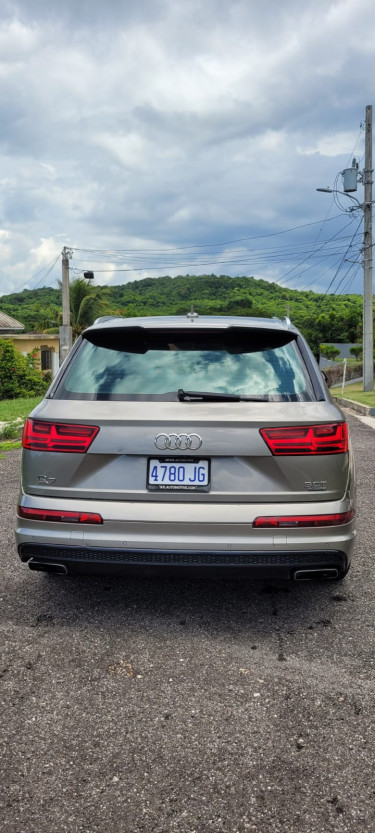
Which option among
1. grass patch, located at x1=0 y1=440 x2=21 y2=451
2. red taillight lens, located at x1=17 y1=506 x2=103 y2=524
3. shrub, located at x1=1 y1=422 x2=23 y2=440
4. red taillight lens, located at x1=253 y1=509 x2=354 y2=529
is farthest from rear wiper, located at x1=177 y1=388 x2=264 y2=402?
shrub, located at x1=1 y1=422 x2=23 y2=440

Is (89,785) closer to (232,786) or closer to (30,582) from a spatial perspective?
(232,786)

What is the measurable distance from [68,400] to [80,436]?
22 cm

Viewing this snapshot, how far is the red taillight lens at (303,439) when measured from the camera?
2.88 metres

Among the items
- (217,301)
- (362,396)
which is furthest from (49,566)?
(217,301)

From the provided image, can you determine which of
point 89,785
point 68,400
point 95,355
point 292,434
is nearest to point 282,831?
point 89,785

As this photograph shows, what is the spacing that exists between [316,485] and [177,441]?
2.19ft

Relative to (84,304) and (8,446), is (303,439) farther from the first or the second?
(84,304)

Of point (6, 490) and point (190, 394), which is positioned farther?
point (6, 490)

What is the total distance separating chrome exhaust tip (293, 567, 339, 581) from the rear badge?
37cm

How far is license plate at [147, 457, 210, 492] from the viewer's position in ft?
9.48

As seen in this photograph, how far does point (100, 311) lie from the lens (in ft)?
150

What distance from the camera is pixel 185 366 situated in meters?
3.13

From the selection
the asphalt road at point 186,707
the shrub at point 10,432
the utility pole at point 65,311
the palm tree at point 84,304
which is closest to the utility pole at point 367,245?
the utility pole at point 65,311

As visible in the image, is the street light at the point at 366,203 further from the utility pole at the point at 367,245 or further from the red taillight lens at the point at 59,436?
the red taillight lens at the point at 59,436
